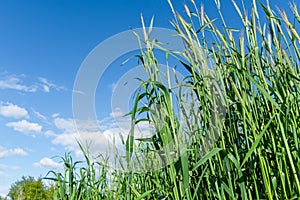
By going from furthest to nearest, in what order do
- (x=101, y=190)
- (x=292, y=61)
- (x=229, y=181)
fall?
(x=101, y=190), (x=292, y=61), (x=229, y=181)

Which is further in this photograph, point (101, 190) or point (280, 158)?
point (101, 190)

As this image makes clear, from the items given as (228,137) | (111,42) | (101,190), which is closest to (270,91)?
(228,137)

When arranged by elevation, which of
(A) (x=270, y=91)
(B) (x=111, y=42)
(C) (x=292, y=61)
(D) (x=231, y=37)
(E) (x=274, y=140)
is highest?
(B) (x=111, y=42)

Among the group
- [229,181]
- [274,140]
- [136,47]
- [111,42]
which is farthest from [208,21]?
[229,181]

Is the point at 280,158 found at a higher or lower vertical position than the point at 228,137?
lower

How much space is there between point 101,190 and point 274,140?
151cm

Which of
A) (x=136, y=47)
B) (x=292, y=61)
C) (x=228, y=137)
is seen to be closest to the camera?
(x=228, y=137)

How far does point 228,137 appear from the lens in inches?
48.8

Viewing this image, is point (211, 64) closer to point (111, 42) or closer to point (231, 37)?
point (231, 37)

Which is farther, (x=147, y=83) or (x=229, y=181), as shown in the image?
(x=147, y=83)

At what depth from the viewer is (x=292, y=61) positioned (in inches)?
53.7

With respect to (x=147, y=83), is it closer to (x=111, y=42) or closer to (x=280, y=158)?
(x=111, y=42)

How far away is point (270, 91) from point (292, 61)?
166mm

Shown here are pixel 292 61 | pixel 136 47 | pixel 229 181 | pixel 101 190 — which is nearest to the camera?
pixel 229 181
